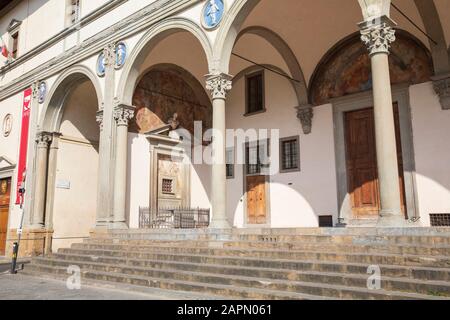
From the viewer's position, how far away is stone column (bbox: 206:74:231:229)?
9.83 meters

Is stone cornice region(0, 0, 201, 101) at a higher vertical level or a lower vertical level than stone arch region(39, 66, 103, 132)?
higher

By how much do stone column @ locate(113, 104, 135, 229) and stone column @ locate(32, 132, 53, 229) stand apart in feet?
13.8

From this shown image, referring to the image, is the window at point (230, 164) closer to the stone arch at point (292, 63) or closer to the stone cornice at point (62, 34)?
the stone arch at point (292, 63)

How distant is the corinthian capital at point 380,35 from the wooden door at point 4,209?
614 inches

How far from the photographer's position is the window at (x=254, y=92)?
1553 cm

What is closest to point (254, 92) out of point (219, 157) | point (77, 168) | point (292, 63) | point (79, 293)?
point (292, 63)

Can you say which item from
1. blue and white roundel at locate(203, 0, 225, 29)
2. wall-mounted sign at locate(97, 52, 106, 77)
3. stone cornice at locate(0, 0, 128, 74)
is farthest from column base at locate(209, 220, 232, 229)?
stone cornice at locate(0, 0, 128, 74)

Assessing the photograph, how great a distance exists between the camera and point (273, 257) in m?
7.73

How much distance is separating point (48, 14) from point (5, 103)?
4.68m

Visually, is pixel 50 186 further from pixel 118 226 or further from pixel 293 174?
pixel 293 174

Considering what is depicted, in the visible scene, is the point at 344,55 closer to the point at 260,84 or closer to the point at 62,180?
the point at 260,84

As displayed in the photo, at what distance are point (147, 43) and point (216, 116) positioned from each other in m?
3.90

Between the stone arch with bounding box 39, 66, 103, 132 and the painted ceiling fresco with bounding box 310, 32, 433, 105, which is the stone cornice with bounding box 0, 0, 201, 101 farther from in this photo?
the painted ceiling fresco with bounding box 310, 32, 433, 105
